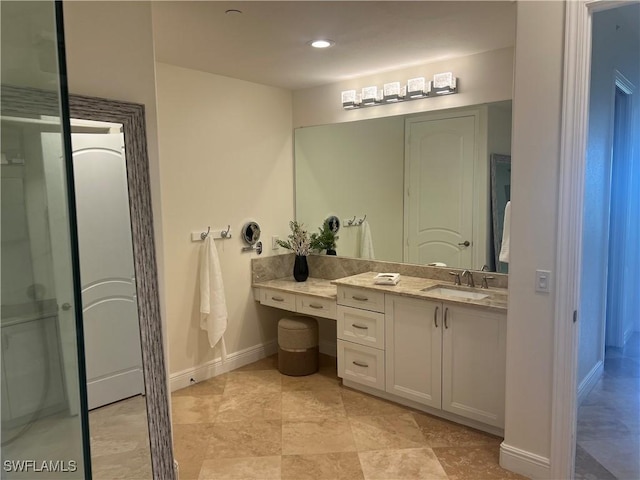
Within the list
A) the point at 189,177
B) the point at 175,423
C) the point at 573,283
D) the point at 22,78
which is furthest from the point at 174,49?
the point at 573,283

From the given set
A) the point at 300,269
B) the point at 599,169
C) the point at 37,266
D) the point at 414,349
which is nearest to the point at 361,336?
the point at 414,349

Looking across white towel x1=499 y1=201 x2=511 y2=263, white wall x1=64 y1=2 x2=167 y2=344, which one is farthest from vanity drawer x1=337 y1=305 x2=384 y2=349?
white wall x1=64 y1=2 x2=167 y2=344

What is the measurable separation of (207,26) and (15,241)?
2009mm

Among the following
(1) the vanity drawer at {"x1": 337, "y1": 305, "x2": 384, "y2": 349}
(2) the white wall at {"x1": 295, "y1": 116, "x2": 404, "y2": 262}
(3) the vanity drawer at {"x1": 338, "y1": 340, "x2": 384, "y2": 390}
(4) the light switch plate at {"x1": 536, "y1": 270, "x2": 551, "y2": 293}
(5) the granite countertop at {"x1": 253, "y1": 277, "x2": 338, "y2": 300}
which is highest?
(2) the white wall at {"x1": 295, "y1": 116, "x2": 404, "y2": 262}

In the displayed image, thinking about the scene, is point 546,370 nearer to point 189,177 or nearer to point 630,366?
point 630,366

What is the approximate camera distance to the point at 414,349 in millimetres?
3145

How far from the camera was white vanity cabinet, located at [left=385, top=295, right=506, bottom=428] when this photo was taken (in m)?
2.79

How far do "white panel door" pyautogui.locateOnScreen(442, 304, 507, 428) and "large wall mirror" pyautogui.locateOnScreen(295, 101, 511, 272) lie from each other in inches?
22.5

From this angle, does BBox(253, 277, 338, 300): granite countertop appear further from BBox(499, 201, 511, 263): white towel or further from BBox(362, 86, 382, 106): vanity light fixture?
BBox(362, 86, 382, 106): vanity light fixture

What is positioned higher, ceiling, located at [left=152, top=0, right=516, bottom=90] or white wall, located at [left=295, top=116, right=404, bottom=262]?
ceiling, located at [left=152, top=0, right=516, bottom=90]

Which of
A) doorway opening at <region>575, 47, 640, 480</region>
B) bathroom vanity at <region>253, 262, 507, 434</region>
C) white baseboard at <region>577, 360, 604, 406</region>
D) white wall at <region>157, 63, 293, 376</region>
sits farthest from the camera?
white wall at <region>157, 63, 293, 376</region>

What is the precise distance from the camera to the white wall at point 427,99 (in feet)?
10.3

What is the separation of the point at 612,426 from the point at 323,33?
3.06 m

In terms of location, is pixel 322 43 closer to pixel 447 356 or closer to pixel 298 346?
pixel 447 356
